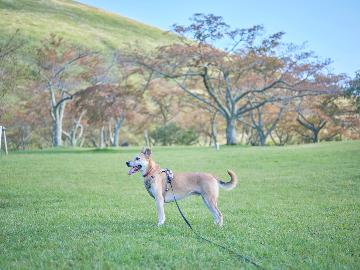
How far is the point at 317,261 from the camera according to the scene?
680cm

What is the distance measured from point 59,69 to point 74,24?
67678 millimetres

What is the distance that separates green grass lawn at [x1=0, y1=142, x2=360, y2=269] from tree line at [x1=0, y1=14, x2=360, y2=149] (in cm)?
1652

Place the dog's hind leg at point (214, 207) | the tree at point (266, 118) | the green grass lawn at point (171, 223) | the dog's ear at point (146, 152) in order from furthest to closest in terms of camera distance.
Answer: the tree at point (266, 118)
the dog's ear at point (146, 152)
the dog's hind leg at point (214, 207)
the green grass lawn at point (171, 223)

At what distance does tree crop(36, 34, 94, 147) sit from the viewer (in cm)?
5019

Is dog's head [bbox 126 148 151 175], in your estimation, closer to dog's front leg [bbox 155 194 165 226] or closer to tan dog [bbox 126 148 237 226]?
tan dog [bbox 126 148 237 226]

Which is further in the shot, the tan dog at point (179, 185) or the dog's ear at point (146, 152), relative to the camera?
the dog's ear at point (146, 152)

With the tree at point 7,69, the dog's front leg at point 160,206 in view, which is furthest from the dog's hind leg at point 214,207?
the tree at point 7,69

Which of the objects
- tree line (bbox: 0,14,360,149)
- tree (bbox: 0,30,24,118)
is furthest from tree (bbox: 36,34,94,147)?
tree (bbox: 0,30,24,118)

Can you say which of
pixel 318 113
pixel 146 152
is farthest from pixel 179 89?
pixel 146 152

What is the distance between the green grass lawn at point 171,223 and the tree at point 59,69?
1185 inches

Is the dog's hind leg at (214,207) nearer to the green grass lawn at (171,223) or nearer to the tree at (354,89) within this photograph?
the green grass lawn at (171,223)

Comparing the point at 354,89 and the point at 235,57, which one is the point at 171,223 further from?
the point at 354,89

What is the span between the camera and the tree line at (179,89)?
4144 centimetres

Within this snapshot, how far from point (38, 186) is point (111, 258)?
11.0m
